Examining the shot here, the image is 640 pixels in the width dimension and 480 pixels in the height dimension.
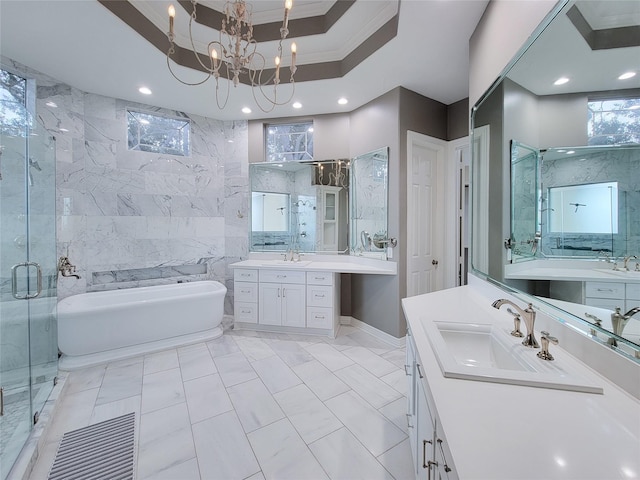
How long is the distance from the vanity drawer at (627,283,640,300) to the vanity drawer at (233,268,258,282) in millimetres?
3180

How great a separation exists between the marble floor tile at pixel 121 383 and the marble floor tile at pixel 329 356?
5.26 ft

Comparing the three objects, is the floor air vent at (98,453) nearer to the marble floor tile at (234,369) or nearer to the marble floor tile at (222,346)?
the marble floor tile at (234,369)

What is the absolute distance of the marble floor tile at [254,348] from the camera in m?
2.79

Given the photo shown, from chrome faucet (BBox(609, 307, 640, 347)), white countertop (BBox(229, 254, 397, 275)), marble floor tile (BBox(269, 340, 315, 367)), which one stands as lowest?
marble floor tile (BBox(269, 340, 315, 367))

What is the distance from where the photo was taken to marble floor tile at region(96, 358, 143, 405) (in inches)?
84.4

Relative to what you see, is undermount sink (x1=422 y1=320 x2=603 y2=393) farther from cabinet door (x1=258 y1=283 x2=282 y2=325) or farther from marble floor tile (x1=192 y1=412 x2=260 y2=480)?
cabinet door (x1=258 y1=283 x2=282 y2=325)

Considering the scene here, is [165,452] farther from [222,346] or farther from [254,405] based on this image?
[222,346]

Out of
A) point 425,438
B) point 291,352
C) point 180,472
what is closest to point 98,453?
point 180,472

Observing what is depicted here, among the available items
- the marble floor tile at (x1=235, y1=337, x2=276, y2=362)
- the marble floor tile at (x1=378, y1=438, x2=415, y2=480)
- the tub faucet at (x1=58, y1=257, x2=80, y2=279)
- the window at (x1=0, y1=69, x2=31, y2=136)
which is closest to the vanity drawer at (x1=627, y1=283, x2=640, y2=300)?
the marble floor tile at (x1=378, y1=438, x2=415, y2=480)

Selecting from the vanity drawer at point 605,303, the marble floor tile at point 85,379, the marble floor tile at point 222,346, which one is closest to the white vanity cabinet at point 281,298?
the marble floor tile at point 222,346

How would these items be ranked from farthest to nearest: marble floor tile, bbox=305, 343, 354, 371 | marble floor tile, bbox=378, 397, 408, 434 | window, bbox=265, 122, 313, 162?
window, bbox=265, 122, 313, 162 < marble floor tile, bbox=305, 343, 354, 371 < marble floor tile, bbox=378, 397, 408, 434

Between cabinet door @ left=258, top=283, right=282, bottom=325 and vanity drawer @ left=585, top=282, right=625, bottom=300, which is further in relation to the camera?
cabinet door @ left=258, top=283, right=282, bottom=325

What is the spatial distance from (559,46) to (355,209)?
2.52 metres

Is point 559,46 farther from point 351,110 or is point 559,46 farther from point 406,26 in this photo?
point 351,110
